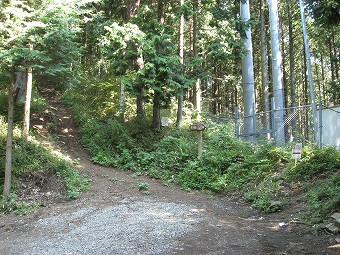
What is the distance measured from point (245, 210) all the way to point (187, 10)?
8.65 meters

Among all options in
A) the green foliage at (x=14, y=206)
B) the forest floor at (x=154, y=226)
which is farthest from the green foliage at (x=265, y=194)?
the green foliage at (x=14, y=206)

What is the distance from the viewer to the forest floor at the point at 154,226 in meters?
5.27

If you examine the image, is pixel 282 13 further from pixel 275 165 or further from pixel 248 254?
pixel 248 254

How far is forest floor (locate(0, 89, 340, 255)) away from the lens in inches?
207

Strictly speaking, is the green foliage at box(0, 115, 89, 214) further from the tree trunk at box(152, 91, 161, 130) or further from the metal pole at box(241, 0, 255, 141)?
the metal pole at box(241, 0, 255, 141)

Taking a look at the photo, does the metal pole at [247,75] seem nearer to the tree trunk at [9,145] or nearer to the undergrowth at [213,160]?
the undergrowth at [213,160]

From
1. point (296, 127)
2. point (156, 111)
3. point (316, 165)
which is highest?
point (156, 111)

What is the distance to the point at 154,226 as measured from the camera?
6.50 m

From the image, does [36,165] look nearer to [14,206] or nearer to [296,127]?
[14,206]

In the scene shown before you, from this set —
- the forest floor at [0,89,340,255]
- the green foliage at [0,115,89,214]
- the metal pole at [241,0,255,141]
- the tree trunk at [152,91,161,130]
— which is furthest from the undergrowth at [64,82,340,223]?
the green foliage at [0,115,89,214]

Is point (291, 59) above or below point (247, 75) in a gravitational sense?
above

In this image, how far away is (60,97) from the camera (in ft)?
66.7

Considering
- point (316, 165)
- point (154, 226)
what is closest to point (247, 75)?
point (316, 165)

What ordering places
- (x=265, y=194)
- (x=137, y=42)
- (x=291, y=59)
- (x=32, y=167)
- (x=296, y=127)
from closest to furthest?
(x=265, y=194) < (x=32, y=167) < (x=296, y=127) < (x=137, y=42) < (x=291, y=59)
